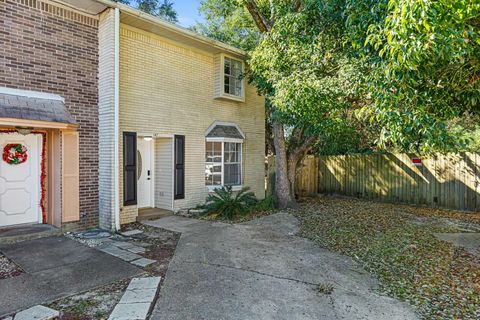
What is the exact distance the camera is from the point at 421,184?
36.5 ft

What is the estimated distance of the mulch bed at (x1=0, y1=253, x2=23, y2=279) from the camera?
454 cm

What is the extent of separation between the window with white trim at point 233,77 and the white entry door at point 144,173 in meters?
3.30

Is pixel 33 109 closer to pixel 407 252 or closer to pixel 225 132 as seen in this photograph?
pixel 225 132

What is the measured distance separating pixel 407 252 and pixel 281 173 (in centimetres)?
550

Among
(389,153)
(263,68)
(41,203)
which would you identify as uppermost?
(263,68)

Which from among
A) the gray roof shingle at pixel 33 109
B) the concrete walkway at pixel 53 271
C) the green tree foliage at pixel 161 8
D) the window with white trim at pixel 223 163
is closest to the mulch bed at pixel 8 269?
the concrete walkway at pixel 53 271

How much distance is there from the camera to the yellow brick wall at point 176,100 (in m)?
8.15

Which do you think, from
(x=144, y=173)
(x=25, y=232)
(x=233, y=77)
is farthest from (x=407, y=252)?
(x=25, y=232)

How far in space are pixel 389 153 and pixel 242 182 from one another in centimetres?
604

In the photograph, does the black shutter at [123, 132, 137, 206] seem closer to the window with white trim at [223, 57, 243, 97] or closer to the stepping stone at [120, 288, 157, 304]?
the window with white trim at [223, 57, 243, 97]

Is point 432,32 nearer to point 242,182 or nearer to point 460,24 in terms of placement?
point 460,24

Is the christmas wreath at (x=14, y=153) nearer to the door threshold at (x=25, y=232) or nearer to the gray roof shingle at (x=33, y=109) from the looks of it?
the gray roof shingle at (x=33, y=109)

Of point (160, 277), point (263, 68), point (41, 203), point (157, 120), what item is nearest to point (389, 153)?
point (263, 68)

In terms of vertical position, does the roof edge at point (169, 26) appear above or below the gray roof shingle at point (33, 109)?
above
